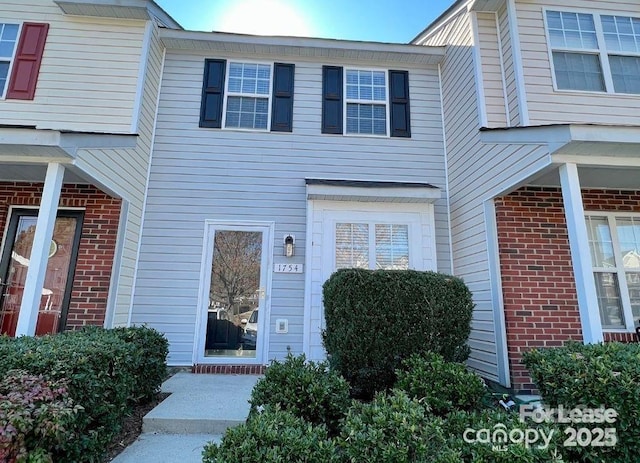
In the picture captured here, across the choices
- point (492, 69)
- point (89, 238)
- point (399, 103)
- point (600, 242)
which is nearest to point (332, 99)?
point (399, 103)

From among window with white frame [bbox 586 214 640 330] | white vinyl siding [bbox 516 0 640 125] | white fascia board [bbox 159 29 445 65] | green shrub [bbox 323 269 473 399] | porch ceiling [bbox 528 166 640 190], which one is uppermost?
white fascia board [bbox 159 29 445 65]

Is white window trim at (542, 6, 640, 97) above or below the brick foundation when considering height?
above

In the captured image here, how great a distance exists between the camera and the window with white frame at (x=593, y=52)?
5180mm

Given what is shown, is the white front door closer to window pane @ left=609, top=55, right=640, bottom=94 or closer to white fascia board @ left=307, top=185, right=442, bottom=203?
white fascia board @ left=307, top=185, right=442, bottom=203

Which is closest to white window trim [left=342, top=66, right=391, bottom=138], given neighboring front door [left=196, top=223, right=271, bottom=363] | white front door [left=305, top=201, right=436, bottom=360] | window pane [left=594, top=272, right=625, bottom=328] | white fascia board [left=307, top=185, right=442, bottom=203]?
white fascia board [left=307, top=185, right=442, bottom=203]

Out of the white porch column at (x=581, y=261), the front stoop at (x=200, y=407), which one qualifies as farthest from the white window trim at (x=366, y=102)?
the front stoop at (x=200, y=407)

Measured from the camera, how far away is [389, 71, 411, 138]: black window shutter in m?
6.48

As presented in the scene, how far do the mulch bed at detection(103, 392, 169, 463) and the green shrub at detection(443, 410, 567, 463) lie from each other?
2645mm

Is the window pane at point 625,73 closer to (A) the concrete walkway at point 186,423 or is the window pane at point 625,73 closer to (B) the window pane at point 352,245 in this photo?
(B) the window pane at point 352,245

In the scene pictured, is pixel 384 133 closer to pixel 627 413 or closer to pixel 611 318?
pixel 611 318

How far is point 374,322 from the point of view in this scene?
147 inches

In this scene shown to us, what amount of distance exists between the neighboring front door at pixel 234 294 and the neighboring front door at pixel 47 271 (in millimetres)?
1896

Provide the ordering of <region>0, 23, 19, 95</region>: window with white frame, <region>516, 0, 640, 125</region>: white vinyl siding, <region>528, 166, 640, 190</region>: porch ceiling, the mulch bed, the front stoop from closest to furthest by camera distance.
→ the mulch bed < the front stoop < <region>528, 166, 640, 190</region>: porch ceiling < <region>516, 0, 640, 125</region>: white vinyl siding < <region>0, 23, 19, 95</region>: window with white frame

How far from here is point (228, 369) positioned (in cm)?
535
